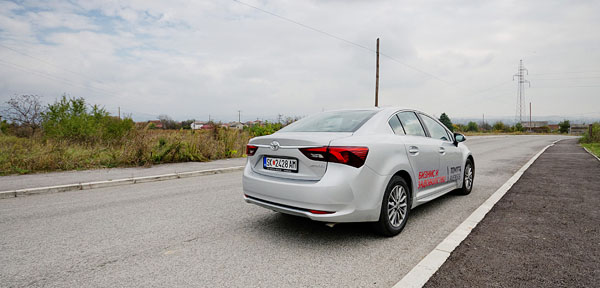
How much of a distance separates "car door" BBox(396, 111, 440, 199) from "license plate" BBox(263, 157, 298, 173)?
4.98ft

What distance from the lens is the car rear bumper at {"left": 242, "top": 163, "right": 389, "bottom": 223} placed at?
10.3ft

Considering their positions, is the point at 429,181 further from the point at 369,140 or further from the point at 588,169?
the point at 588,169

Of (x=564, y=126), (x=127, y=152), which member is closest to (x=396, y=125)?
(x=127, y=152)

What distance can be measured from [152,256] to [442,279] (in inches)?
107

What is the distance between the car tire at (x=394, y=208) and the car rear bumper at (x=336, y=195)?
0.12m

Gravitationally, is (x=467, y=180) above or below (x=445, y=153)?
below

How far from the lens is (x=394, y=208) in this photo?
371cm

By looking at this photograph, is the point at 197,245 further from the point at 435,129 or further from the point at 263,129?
the point at 263,129

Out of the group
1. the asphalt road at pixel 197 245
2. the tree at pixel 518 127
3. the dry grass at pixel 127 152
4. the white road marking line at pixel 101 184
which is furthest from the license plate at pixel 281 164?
the tree at pixel 518 127

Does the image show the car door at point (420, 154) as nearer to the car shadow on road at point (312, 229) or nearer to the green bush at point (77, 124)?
the car shadow on road at point (312, 229)

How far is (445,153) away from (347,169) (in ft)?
8.44

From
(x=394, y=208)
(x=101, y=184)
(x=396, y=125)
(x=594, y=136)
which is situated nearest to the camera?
(x=394, y=208)

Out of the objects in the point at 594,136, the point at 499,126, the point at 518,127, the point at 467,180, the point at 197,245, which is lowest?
the point at 197,245

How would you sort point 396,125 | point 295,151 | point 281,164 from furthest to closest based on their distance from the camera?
point 396,125 → point 281,164 → point 295,151
